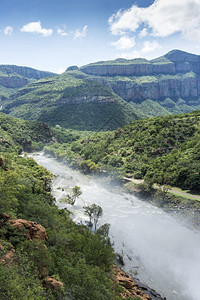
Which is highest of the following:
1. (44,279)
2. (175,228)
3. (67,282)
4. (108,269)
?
(44,279)

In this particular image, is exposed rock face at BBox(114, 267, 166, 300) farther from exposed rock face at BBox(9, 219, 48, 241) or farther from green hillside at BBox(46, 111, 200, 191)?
green hillside at BBox(46, 111, 200, 191)

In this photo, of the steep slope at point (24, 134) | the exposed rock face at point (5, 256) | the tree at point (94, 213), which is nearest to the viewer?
the exposed rock face at point (5, 256)

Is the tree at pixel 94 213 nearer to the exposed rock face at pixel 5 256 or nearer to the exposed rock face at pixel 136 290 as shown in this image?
the exposed rock face at pixel 136 290

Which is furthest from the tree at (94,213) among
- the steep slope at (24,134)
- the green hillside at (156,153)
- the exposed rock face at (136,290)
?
the steep slope at (24,134)

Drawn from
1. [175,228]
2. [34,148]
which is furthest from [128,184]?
[34,148]

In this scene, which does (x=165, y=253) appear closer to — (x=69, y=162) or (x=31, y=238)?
(x=31, y=238)

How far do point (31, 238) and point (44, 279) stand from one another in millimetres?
6035

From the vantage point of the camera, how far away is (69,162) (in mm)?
134375

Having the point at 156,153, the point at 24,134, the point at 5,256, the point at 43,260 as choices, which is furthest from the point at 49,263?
the point at 24,134

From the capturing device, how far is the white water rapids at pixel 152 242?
37.8m

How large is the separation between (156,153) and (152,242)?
57016 mm

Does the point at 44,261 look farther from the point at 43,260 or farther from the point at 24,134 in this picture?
the point at 24,134

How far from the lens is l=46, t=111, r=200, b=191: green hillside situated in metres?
79.0

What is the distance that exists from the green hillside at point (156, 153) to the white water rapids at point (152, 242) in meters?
15.9
